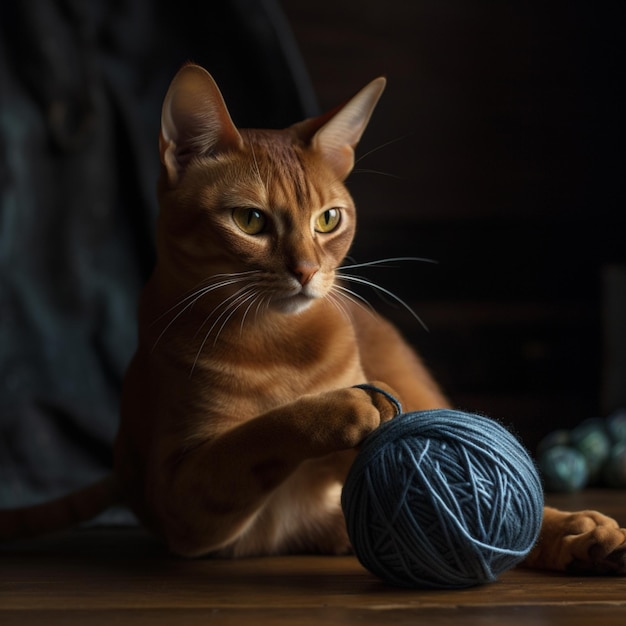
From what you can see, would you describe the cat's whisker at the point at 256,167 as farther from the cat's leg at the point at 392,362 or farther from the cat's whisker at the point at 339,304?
the cat's leg at the point at 392,362

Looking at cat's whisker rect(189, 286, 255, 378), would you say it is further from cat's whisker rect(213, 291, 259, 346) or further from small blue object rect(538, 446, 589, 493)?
small blue object rect(538, 446, 589, 493)

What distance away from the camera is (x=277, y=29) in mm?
2289

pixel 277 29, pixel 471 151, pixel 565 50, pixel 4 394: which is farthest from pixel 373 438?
pixel 565 50

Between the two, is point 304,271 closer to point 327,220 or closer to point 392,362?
point 327,220

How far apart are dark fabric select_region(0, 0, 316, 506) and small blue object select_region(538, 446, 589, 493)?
0.94 metres

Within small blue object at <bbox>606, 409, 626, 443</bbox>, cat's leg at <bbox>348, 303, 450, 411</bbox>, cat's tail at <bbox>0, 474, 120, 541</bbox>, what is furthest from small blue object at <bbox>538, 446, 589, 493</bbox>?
cat's tail at <bbox>0, 474, 120, 541</bbox>

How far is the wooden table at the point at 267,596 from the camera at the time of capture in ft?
3.09

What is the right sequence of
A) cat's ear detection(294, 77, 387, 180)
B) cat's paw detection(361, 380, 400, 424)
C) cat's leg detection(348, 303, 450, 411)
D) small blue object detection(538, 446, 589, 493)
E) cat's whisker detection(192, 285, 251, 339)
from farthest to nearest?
1. small blue object detection(538, 446, 589, 493)
2. cat's leg detection(348, 303, 450, 411)
3. cat's ear detection(294, 77, 387, 180)
4. cat's whisker detection(192, 285, 251, 339)
5. cat's paw detection(361, 380, 400, 424)

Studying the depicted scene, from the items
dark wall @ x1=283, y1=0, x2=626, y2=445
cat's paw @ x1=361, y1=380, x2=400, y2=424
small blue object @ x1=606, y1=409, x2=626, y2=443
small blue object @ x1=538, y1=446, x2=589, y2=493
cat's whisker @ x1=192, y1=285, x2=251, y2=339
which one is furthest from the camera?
dark wall @ x1=283, y1=0, x2=626, y2=445

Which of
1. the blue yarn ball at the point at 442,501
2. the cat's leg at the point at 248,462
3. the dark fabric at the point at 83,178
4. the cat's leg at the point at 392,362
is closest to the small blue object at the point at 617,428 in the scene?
the cat's leg at the point at 392,362

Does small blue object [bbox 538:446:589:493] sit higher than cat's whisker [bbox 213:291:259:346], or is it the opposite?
cat's whisker [bbox 213:291:259:346]

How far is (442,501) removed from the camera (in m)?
0.98

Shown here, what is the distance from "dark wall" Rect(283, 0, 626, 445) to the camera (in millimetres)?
2734

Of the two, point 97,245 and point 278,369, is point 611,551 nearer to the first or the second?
point 278,369
